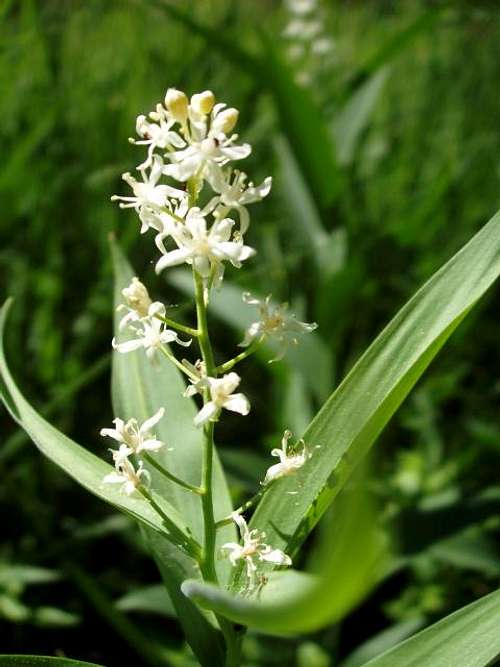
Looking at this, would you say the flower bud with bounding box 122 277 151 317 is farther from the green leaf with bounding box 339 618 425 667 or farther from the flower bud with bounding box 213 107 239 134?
the green leaf with bounding box 339 618 425 667

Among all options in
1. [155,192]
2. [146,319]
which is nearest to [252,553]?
[146,319]

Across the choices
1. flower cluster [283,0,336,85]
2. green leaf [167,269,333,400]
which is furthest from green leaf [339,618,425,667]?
flower cluster [283,0,336,85]

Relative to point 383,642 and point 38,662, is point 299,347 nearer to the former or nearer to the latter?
point 383,642

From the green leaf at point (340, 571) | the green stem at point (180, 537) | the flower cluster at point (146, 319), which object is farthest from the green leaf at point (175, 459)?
the green leaf at point (340, 571)

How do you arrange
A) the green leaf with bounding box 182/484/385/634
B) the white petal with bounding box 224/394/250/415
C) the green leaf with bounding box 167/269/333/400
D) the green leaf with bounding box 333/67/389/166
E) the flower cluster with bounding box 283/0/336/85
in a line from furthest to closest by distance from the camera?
1. the flower cluster with bounding box 283/0/336/85
2. the green leaf with bounding box 333/67/389/166
3. the green leaf with bounding box 167/269/333/400
4. the white petal with bounding box 224/394/250/415
5. the green leaf with bounding box 182/484/385/634

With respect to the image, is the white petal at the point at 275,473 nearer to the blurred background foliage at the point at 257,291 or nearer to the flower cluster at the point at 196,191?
the flower cluster at the point at 196,191

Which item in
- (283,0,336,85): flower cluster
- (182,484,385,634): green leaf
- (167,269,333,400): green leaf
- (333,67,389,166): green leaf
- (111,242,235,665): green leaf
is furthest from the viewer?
(283,0,336,85): flower cluster

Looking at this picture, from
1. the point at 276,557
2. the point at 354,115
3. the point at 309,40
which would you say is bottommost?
the point at 276,557
